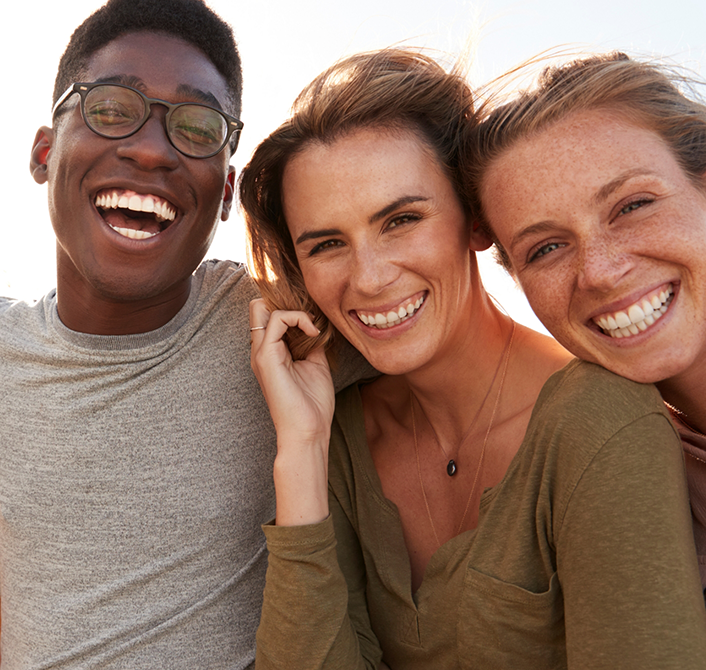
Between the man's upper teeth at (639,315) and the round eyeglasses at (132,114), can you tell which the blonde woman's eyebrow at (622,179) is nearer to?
the man's upper teeth at (639,315)

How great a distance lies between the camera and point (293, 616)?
1.93 metres

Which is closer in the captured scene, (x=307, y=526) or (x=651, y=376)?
(x=651, y=376)

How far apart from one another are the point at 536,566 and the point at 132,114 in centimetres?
195

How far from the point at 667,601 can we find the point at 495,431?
870mm

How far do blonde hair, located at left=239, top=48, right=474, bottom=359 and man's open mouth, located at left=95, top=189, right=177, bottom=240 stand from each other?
36cm

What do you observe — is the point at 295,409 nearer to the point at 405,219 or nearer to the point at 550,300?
the point at 405,219

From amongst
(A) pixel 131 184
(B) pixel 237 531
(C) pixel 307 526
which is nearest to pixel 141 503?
(B) pixel 237 531

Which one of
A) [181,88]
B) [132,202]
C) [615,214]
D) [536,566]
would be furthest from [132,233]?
[536,566]

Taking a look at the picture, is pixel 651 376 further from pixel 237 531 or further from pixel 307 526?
pixel 237 531

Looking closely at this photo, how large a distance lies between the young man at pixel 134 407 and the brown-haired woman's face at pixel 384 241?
45cm

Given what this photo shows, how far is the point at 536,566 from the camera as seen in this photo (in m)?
1.82

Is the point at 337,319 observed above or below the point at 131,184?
below

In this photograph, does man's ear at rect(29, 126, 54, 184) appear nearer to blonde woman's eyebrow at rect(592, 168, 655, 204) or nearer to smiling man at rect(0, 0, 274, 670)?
smiling man at rect(0, 0, 274, 670)

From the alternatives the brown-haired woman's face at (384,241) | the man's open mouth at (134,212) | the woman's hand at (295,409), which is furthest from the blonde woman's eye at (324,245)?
the man's open mouth at (134,212)
